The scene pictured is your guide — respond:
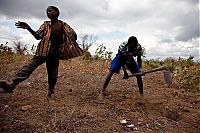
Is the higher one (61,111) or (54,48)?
(54,48)

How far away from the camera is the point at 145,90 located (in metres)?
7.27

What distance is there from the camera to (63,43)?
225 inches

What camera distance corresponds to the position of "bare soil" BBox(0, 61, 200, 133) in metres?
4.61

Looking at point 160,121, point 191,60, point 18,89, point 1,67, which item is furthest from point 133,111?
point 191,60

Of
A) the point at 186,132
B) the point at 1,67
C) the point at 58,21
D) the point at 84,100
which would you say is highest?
the point at 58,21

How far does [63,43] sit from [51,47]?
23cm

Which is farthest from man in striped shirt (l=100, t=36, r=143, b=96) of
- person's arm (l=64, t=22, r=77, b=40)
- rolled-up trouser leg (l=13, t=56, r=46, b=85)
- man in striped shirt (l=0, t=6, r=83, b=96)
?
rolled-up trouser leg (l=13, t=56, r=46, b=85)

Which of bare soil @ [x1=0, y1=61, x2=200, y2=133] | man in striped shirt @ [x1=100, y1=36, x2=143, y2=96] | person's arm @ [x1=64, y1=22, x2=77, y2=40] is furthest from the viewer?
man in striped shirt @ [x1=100, y1=36, x2=143, y2=96]

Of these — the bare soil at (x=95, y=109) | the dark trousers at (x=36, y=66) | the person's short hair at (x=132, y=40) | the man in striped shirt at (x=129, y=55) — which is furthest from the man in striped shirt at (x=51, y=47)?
the person's short hair at (x=132, y=40)

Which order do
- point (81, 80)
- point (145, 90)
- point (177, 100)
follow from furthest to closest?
point (81, 80) → point (145, 90) → point (177, 100)

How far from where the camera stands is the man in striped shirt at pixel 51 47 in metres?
5.47

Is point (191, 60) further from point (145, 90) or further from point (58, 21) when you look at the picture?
point (58, 21)

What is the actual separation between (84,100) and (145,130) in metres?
1.58

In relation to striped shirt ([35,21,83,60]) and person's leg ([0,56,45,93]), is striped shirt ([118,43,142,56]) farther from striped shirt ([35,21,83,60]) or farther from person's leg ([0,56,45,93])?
person's leg ([0,56,45,93])
